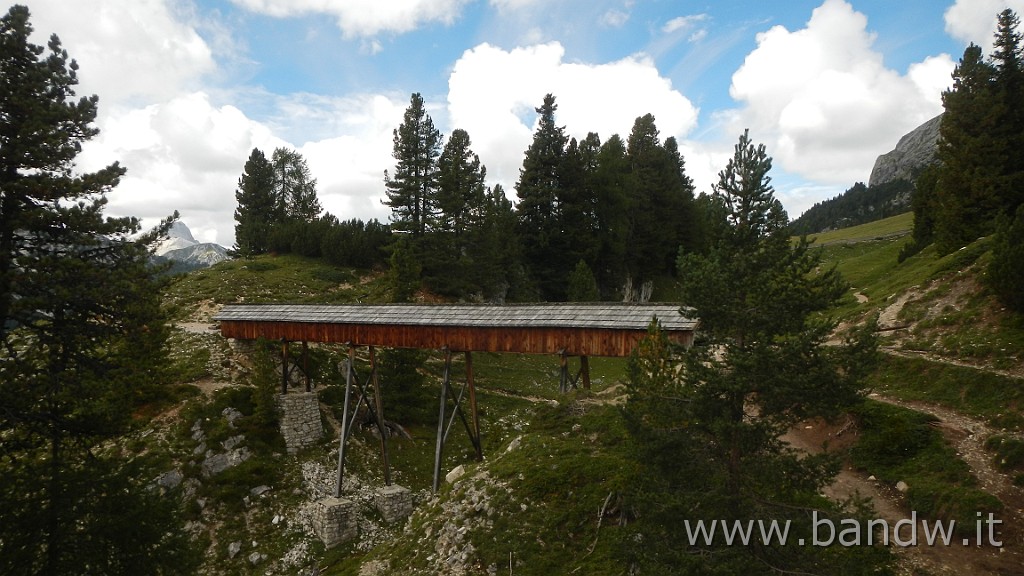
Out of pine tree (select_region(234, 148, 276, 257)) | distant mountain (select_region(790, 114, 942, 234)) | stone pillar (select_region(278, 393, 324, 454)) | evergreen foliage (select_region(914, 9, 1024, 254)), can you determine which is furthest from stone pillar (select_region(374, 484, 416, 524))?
distant mountain (select_region(790, 114, 942, 234))

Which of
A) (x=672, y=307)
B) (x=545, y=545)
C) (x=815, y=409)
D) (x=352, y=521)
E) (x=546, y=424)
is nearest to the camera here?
(x=815, y=409)

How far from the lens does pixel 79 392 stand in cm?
1066

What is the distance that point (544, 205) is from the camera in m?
50.1

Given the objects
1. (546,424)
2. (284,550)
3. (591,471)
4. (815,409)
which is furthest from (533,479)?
(284,550)

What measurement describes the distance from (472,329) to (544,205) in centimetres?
3247

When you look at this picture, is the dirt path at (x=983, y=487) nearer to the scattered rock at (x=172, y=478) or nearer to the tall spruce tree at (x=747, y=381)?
the tall spruce tree at (x=747, y=381)

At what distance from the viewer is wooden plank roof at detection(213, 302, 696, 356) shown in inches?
648

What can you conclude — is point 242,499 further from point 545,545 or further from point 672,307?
point 672,307

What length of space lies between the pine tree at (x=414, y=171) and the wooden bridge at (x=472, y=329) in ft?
74.3

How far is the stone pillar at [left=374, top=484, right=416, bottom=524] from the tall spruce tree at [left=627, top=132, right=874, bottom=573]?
13943mm

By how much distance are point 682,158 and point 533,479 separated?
204 feet

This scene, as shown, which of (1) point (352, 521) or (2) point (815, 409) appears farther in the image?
(1) point (352, 521)

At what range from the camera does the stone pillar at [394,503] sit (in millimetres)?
20578

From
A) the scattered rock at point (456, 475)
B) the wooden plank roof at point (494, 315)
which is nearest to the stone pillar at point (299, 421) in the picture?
the wooden plank roof at point (494, 315)
